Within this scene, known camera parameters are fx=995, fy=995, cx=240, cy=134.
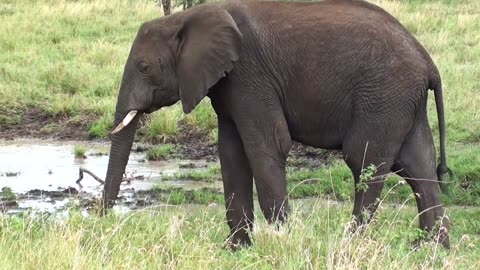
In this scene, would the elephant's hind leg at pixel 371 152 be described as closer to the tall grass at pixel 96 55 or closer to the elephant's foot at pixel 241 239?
the elephant's foot at pixel 241 239

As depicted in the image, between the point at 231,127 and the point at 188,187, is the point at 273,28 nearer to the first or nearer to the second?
the point at 231,127

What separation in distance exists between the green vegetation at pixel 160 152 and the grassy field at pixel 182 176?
27 millimetres

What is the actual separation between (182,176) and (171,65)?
3360 mm

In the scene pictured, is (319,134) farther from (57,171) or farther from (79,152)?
(79,152)

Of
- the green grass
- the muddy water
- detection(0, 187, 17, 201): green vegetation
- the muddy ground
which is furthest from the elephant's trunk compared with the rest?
detection(0, 187, 17, 201): green vegetation

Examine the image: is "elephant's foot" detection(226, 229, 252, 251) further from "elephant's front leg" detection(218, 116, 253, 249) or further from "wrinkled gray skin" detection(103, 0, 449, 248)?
"elephant's front leg" detection(218, 116, 253, 249)

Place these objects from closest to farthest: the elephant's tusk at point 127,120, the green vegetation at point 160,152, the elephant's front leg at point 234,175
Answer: the elephant's tusk at point 127,120 < the elephant's front leg at point 234,175 < the green vegetation at point 160,152

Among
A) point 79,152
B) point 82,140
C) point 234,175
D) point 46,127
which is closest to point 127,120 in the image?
point 234,175

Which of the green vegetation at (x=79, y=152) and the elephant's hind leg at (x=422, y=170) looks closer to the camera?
the elephant's hind leg at (x=422, y=170)

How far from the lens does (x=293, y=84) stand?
757cm

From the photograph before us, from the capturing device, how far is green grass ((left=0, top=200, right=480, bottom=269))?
17.6ft

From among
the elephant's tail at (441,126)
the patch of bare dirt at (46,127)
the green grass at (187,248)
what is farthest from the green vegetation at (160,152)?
the green grass at (187,248)

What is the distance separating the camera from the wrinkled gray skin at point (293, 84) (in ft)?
24.4

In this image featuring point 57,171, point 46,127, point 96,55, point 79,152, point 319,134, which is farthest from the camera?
point 96,55
